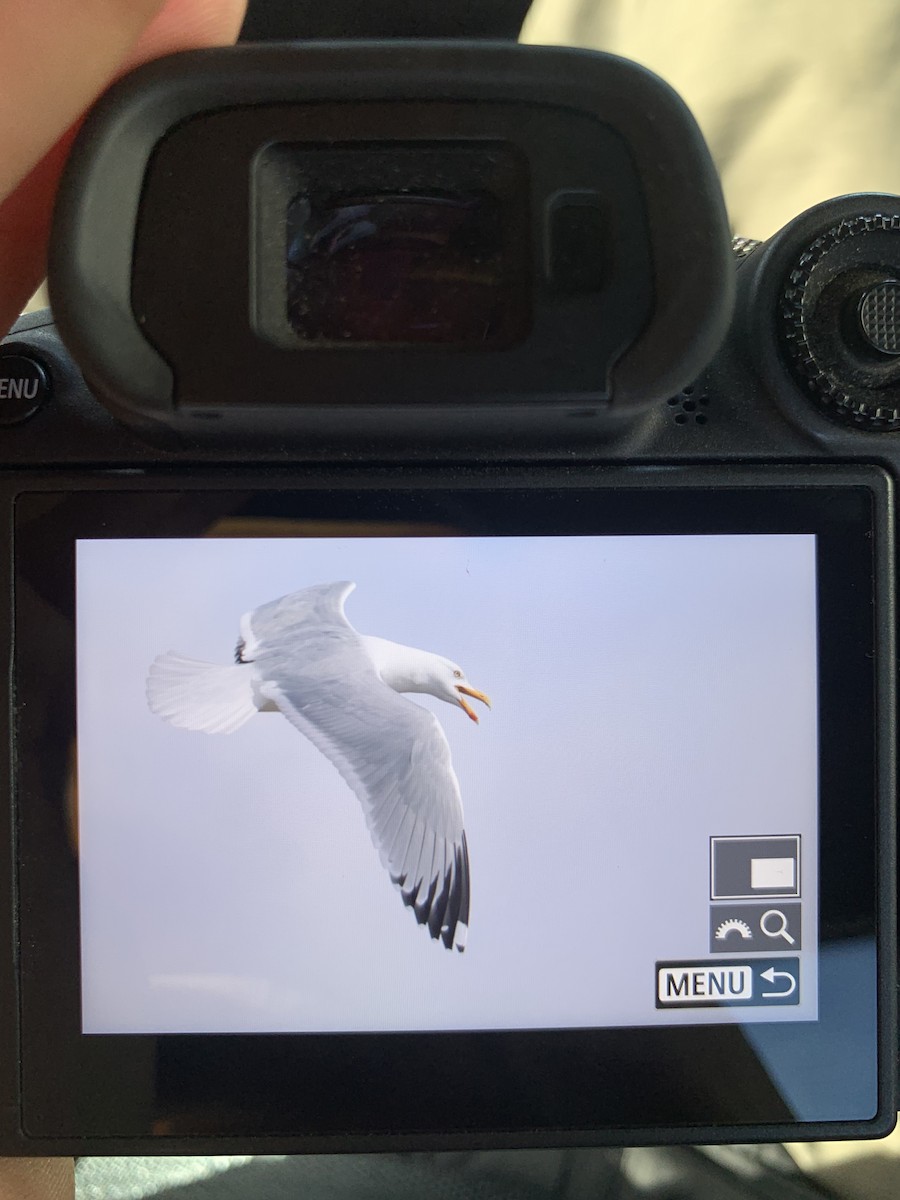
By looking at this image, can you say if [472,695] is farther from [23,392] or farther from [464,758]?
[23,392]

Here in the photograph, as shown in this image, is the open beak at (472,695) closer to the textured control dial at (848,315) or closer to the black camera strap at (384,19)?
the textured control dial at (848,315)

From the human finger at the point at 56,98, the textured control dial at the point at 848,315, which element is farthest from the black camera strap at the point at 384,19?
the textured control dial at the point at 848,315

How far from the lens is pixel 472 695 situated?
386mm

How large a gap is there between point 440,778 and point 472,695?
4 centimetres

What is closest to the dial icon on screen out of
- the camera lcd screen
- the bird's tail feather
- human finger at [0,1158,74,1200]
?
the camera lcd screen

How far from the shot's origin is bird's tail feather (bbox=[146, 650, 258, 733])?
38 centimetres

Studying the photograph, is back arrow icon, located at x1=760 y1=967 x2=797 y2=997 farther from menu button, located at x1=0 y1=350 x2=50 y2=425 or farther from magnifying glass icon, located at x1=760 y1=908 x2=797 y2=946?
menu button, located at x1=0 y1=350 x2=50 y2=425

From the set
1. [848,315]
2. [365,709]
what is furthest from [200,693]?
[848,315]

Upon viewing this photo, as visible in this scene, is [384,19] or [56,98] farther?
[384,19]

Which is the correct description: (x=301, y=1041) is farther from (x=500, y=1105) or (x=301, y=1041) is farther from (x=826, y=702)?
(x=826, y=702)

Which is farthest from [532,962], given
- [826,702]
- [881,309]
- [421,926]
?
[881,309]

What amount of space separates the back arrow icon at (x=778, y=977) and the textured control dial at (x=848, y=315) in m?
0.23

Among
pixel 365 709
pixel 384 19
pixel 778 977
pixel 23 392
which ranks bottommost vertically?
pixel 778 977

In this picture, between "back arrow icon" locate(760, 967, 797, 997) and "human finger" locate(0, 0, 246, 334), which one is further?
"back arrow icon" locate(760, 967, 797, 997)
